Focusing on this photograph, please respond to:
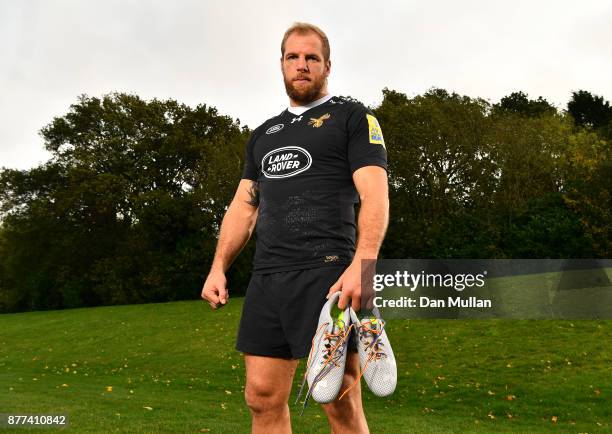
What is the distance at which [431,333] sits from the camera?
22203mm

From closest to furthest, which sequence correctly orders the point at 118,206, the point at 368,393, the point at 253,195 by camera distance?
the point at 253,195, the point at 368,393, the point at 118,206

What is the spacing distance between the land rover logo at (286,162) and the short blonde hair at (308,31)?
2.18 feet

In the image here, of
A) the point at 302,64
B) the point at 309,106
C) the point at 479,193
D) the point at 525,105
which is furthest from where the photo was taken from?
the point at 525,105

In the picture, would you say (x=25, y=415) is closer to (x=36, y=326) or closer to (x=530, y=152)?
(x=36, y=326)

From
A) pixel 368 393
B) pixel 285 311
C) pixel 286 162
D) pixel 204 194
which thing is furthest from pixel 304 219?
pixel 204 194

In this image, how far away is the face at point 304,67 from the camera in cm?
422

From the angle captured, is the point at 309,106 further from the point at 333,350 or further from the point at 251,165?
the point at 333,350

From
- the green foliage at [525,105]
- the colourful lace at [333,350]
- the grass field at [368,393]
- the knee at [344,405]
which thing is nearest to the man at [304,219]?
the knee at [344,405]

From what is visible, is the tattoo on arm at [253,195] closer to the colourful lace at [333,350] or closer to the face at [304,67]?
the face at [304,67]

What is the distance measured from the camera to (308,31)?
426 centimetres

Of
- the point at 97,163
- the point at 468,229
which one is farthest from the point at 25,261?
the point at 468,229

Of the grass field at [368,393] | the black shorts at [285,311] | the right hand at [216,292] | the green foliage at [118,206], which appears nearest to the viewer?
the black shorts at [285,311]

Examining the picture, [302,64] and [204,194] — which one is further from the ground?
[204,194]

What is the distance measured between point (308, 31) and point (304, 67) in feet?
0.81
